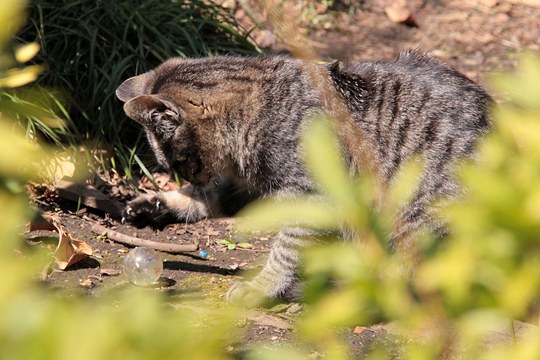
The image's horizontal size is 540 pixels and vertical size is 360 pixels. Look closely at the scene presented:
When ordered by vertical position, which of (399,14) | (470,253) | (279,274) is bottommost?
(279,274)

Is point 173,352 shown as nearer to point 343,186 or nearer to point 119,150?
point 343,186

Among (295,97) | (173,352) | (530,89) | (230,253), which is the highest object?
(530,89)

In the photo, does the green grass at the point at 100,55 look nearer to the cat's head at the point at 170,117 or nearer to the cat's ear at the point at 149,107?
the cat's head at the point at 170,117

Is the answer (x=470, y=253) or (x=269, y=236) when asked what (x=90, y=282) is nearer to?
(x=269, y=236)

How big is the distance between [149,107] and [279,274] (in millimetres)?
1112

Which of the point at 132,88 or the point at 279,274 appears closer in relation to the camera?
the point at 279,274

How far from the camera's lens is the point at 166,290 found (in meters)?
4.65

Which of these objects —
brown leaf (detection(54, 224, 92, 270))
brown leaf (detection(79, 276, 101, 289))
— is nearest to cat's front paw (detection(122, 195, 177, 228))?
brown leaf (detection(54, 224, 92, 270))

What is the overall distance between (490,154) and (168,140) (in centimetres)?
362

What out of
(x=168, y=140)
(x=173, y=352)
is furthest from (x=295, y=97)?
(x=173, y=352)

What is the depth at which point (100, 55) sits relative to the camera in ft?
19.8

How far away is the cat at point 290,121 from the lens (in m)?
4.55

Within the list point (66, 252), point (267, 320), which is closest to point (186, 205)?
point (66, 252)

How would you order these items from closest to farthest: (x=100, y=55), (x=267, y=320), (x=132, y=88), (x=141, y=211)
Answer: (x=267, y=320) → (x=132, y=88) → (x=141, y=211) → (x=100, y=55)
